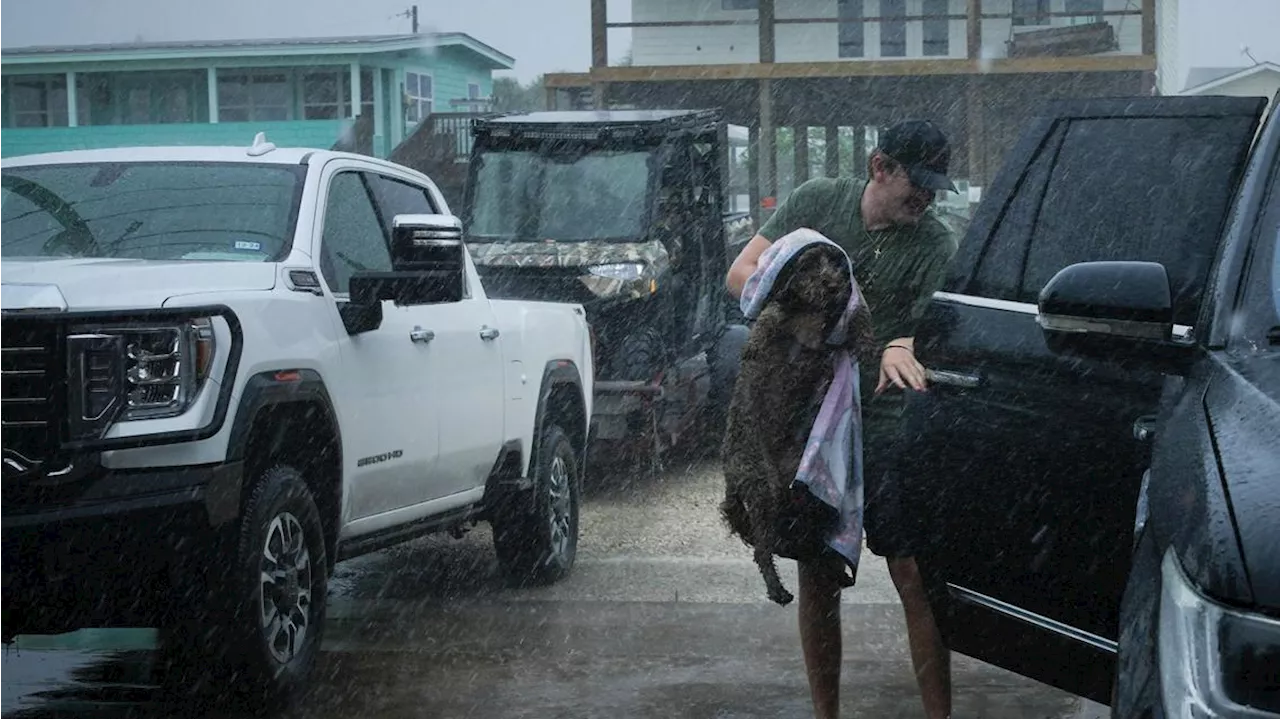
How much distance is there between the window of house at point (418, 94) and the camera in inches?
1594

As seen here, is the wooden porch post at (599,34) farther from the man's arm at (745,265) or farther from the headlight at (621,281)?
the man's arm at (745,265)

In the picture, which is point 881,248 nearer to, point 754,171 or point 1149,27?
point 1149,27

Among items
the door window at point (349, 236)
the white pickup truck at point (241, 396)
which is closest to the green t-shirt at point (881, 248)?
the white pickup truck at point (241, 396)

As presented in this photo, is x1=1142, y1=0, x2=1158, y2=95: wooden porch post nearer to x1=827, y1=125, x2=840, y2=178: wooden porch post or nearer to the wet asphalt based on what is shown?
x1=827, y1=125, x2=840, y2=178: wooden porch post

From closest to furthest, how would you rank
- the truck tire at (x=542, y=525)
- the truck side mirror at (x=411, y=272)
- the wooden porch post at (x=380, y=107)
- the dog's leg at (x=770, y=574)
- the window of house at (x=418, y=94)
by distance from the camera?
the dog's leg at (x=770, y=574), the truck side mirror at (x=411, y=272), the truck tire at (x=542, y=525), the wooden porch post at (x=380, y=107), the window of house at (x=418, y=94)

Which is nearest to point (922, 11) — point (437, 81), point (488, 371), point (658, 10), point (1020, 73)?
point (658, 10)

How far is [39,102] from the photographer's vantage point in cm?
4125

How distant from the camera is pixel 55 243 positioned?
23.0ft

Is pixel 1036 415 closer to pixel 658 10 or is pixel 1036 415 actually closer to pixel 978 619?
pixel 978 619

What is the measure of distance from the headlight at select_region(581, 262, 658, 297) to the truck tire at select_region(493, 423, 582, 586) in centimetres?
400

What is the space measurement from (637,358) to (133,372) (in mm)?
7490

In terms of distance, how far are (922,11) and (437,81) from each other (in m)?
12.5

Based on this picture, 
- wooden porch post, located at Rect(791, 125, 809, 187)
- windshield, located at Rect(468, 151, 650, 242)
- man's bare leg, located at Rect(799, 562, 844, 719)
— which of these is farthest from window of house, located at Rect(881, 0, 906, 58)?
man's bare leg, located at Rect(799, 562, 844, 719)

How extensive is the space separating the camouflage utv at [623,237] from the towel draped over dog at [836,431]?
7221 millimetres
